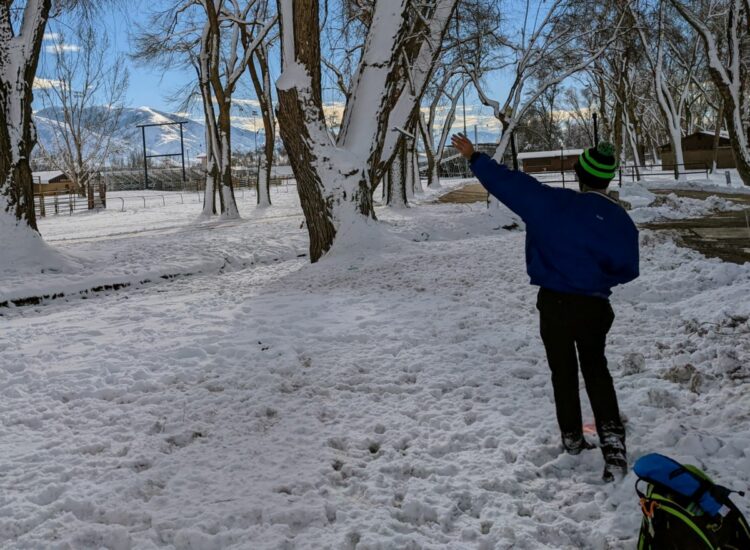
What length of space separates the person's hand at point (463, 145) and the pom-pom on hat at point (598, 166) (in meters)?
0.61

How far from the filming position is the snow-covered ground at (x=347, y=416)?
298 centimetres

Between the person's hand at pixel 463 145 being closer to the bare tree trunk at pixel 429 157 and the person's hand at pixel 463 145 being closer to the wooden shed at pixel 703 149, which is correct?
the bare tree trunk at pixel 429 157

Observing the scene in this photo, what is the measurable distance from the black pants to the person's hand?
34.2 inches

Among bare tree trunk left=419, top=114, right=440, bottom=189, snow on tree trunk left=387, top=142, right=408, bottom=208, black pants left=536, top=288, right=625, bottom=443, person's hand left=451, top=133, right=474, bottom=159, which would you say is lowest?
black pants left=536, top=288, right=625, bottom=443

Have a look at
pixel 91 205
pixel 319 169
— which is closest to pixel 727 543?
pixel 319 169

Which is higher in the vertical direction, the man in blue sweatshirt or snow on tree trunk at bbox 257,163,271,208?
snow on tree trunk at bbox 257,163,271,208

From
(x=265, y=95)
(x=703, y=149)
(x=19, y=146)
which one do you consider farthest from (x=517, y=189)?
(x=703, y=149)

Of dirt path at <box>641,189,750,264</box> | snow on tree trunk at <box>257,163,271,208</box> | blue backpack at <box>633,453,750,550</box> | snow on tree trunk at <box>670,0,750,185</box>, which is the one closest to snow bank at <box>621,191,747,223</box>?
dirt path at <box>641,189,750,264</box>

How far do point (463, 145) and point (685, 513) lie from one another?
87.3 inches

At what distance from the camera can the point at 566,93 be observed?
63.0m

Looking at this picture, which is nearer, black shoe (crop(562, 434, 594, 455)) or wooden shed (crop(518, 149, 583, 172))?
black shoe (crop(562, 434, 594, 455))

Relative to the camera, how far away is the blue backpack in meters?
2.21

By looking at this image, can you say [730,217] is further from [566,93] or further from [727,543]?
[566,93]

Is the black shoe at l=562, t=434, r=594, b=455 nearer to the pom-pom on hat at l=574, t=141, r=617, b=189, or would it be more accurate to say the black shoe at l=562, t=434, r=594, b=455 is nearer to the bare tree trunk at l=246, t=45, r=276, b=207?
the pom-pom on hat at l=574, t=141, r=617, b=189
